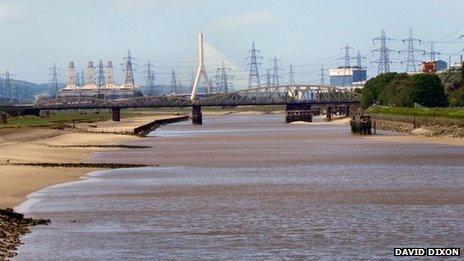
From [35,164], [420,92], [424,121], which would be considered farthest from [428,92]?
[35,164]

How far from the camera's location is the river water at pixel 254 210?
26609 mm

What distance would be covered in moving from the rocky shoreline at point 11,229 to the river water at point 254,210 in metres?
0.29

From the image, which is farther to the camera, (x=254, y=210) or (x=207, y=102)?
(x=207, y=102)

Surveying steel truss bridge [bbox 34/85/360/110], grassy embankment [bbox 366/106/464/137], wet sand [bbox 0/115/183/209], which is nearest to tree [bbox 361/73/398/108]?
steel truss bridge [bbox 34/85/360/110]

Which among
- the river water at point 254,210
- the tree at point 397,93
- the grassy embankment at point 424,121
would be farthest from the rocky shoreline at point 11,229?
the tree at point 397,93

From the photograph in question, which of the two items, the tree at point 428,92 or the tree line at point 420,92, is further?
the tree at point 428,92

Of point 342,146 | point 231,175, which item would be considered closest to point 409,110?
point 342,146

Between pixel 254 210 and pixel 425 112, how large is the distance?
3015 inches

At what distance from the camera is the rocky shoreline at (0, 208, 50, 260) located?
2525 cm

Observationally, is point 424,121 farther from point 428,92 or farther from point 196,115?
point 196,115

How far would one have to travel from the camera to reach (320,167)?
55906 mm

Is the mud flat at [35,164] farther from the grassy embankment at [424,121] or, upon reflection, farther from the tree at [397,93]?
the tree at [397,93]

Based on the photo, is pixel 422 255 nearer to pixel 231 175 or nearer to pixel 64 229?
pixel 64 229

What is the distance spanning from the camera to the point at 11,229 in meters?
28.2
